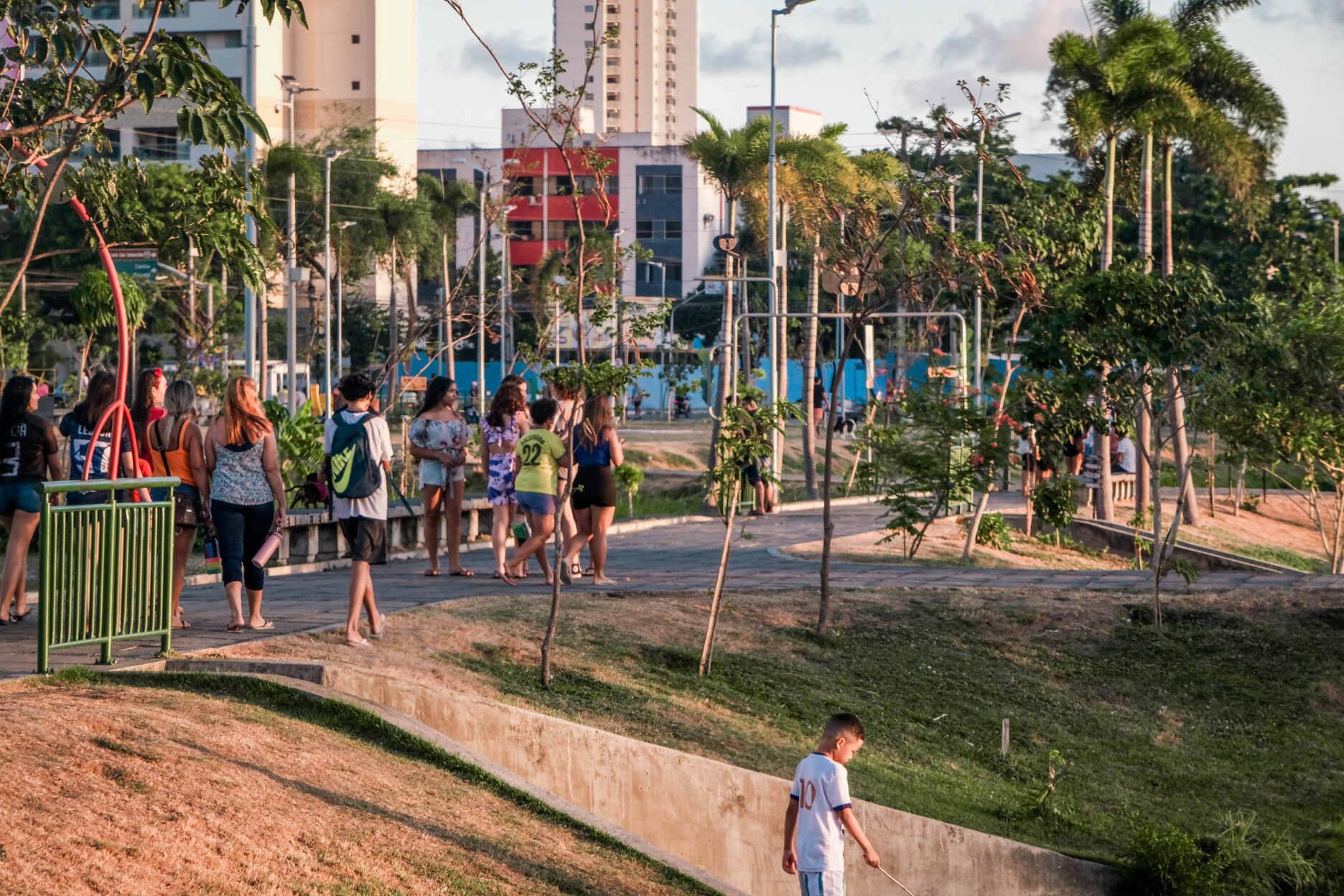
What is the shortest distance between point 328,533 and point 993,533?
965 centimetres

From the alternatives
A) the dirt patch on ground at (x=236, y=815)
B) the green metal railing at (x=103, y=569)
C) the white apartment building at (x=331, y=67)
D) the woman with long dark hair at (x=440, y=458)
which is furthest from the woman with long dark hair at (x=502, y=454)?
the white apartment building at (x=331, y=67)

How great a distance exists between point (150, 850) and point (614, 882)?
1985mm

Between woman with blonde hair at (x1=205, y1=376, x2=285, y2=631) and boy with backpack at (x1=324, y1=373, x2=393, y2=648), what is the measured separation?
40cm

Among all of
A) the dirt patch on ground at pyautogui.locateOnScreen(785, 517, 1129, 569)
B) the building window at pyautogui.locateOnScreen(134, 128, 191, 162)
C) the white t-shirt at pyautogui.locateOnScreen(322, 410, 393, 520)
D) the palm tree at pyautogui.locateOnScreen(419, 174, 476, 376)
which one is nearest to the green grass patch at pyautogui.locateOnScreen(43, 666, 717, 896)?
the white t-shirt at pyautogui.locateOnScreen(322, 410, 393, 520)

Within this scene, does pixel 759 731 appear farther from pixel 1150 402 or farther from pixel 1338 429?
pixel 1338 429

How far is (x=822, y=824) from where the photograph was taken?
7.17 m

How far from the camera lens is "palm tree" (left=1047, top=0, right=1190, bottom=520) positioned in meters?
28.6

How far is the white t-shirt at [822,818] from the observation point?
716 centimetres

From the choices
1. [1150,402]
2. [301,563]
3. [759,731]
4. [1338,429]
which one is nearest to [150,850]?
[759,731]

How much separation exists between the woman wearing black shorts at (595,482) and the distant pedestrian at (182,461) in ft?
9.35

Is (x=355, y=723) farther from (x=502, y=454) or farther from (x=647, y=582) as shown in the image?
(x=647, y=582)

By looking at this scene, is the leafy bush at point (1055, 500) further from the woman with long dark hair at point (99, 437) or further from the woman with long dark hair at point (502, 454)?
the woman with long dark hair at point (99, 437)

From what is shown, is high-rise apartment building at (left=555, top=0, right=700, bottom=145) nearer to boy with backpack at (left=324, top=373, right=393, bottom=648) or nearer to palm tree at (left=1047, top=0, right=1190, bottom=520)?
palm tree at (left=1047, top=0, right=1190, bottom=520)

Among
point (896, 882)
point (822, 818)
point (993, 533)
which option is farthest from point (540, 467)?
point (993, 533)
